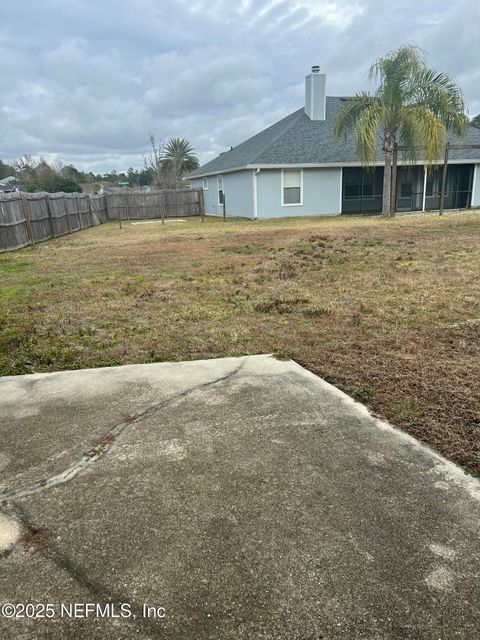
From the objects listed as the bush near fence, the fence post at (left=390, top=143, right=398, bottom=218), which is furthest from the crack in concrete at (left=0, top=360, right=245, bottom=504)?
the fence post at (left=390, top=143, right=398, bottom=218)

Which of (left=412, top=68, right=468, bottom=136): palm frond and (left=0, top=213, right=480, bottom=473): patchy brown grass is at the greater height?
(left=412, top=68, right=468, bottom=136): palm frond

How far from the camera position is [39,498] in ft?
6.62

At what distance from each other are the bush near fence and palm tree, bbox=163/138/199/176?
26.1m

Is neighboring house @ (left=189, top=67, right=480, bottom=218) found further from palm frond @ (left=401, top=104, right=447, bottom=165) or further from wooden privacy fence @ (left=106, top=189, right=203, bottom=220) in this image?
wooden privacy fence @ (left=106, top=189, right=203, bottom=220)

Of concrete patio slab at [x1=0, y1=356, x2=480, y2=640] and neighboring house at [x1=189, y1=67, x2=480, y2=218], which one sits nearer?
concrete patio slab at [x1=0, y1=356, x2=480, y2=640]

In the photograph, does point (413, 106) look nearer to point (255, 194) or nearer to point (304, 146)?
point (304, 146)

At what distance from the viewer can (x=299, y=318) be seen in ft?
15.9

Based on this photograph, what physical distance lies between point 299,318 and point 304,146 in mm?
17476

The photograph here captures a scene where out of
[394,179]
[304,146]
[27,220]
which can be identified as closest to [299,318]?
[27,220]

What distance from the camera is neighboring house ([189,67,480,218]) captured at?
19875 millimetres

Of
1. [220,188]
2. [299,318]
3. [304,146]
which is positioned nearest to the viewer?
[299,318]

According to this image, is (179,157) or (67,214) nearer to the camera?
(67,214)

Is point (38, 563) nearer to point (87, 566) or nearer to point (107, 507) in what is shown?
point (87, 566)

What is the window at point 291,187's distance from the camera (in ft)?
65.9
